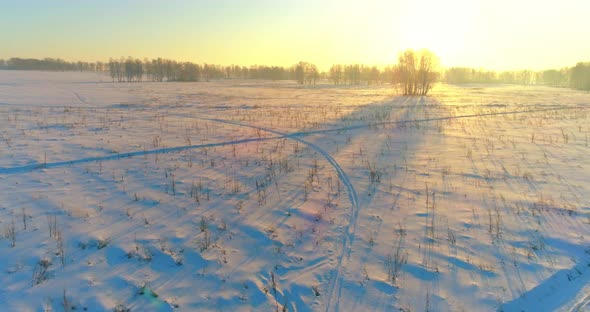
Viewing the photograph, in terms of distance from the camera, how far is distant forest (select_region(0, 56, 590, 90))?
114812mm

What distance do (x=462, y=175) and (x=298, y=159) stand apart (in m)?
5.18

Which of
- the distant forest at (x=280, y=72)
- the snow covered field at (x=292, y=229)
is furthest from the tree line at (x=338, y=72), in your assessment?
the snow covered field at (x=292, y=229)

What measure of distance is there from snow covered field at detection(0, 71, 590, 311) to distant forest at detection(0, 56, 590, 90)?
5572 cm

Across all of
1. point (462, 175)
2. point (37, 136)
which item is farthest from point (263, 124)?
point (462, 175)

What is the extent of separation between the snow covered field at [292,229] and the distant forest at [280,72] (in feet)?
183

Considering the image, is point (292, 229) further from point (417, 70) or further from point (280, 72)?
point (280, 72)

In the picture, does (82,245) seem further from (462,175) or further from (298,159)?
(462,175)

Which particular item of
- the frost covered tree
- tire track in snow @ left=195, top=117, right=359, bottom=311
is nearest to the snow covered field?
tire track in snow @ left=195, top=117, right=359, bottom=311

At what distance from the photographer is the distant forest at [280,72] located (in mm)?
114812

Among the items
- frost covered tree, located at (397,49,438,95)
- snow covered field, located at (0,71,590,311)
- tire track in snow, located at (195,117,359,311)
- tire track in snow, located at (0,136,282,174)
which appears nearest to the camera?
snow covered field, located at (0,71,590,311)

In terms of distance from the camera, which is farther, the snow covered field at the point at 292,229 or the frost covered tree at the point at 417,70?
the frost covered tree at the point at 417,70

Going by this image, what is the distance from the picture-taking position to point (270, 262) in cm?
482

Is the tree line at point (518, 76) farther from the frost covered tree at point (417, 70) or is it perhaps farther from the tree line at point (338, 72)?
the frost covered tree at point (417, 70)

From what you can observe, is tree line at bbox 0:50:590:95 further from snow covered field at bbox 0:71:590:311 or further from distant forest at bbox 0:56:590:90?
snow covered field at bbox 0:71:590:311
